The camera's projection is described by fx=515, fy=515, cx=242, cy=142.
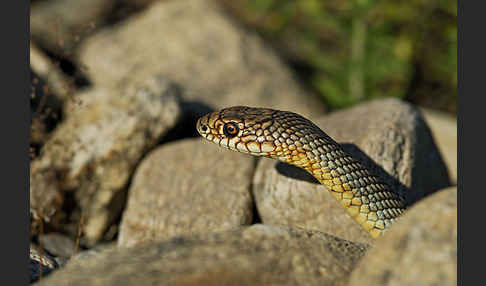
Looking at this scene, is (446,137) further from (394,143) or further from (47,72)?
(47,72)

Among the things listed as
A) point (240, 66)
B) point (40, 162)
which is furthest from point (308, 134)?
point (240, 66)

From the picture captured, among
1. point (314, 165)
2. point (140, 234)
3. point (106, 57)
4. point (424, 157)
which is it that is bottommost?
point (140, 234)

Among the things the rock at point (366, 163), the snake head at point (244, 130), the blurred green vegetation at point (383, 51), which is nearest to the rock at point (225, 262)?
the snake head at point (244, 130)

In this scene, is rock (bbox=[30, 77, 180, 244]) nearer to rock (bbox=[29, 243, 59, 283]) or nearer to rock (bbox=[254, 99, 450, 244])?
rock (bbox=[29, 243, 59, 283])

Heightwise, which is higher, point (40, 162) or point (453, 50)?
point (453, 50)

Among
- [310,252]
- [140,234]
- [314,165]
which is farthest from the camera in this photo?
[140,234]

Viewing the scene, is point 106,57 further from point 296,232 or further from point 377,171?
point 296,232

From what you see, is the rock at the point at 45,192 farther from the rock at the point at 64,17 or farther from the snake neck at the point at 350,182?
the rock at the point at 64,17
